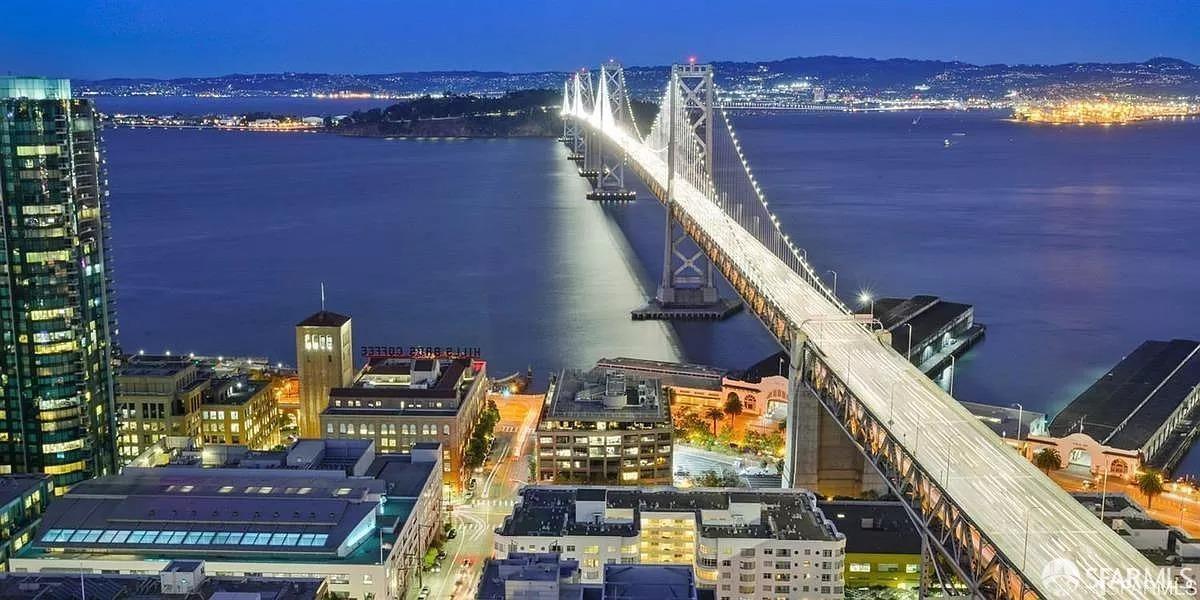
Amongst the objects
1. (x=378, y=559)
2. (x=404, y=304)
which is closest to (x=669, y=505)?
(x=378, y=559)

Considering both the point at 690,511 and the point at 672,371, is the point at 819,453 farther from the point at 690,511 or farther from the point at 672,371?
the point at 672,371

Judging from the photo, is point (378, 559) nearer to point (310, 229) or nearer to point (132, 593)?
point (132, 593)

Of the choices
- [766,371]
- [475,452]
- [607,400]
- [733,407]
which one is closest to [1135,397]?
[766,371]

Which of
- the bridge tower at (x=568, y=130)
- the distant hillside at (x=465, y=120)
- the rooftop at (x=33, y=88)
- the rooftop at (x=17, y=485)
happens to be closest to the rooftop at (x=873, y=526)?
the rooftop at (x=17, y=485)

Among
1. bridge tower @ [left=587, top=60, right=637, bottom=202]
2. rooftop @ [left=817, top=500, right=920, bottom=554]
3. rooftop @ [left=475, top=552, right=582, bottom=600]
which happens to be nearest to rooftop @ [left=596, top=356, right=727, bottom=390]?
rooftop @ [left=817, top=500, right=920, bottom=554]

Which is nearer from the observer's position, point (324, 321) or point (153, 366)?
point (153, 366)

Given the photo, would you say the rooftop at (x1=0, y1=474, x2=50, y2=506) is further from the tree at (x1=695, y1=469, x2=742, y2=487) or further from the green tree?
the tree at (x1=695, y1=469, x2=742, y2=487)
